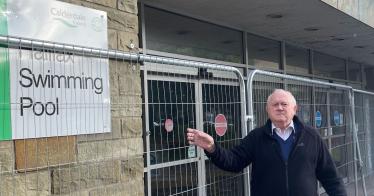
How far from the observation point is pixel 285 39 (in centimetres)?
888

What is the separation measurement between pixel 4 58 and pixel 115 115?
0.93 m

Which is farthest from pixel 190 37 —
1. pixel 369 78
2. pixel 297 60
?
pixel 369 78

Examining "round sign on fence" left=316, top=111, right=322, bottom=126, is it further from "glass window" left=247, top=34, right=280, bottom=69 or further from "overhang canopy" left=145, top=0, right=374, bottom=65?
"glass window" left=247, top=34, right=280, bottom=69

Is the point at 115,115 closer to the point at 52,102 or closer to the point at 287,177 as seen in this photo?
the point at 52,102

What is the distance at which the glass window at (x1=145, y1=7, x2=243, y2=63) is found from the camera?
5.69 metres

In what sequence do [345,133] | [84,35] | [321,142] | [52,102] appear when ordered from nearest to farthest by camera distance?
[52,102]
[84,35]
[321,142]
[345,133]

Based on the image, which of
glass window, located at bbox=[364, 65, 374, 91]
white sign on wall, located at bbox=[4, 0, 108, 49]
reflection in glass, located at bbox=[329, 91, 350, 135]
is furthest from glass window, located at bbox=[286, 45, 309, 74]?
white sign on wall, located at bbox=[4, 0, 108, 49]

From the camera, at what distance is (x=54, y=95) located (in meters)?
2.46

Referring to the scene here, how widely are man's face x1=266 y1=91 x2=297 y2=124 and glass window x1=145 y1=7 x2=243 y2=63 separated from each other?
8.93 ft

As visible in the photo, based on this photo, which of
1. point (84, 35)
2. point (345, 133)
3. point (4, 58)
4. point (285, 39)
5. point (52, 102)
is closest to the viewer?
point (4, 58)

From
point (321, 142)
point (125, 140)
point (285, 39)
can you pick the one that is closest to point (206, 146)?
point (125, 140)

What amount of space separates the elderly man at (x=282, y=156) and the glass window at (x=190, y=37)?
279 cm

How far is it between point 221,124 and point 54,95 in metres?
1.72

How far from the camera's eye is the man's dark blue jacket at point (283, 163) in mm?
3070
